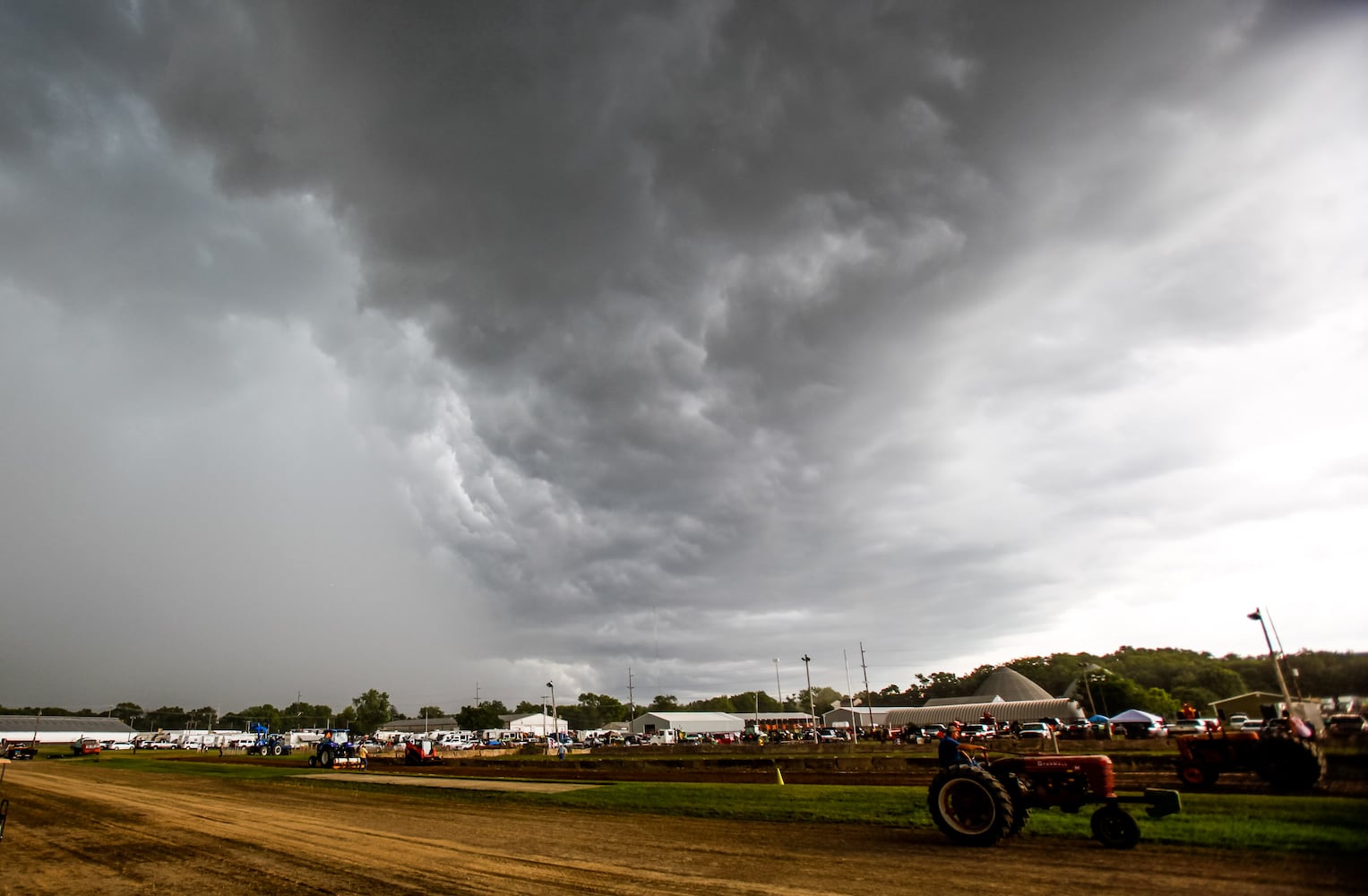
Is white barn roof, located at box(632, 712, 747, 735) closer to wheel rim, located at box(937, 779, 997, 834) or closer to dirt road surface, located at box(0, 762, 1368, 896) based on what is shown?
dirt road surface, located at box(0, 762, 1368, 896)

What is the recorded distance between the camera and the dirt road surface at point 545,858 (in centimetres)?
1060

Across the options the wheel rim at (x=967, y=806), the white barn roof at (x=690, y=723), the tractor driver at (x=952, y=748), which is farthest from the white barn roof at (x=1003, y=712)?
the wheel rim at (x=967, y=806)

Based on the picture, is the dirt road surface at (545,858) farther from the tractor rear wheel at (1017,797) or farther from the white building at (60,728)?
the white building at (60,728)

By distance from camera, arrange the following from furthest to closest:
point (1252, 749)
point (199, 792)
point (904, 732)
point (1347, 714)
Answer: point (904, 732)
point (199, 792)
point (1252, 749)
point (1347, 714)

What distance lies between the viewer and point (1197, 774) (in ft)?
67.5

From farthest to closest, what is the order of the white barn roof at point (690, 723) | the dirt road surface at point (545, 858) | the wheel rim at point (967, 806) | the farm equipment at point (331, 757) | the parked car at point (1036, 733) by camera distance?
the white barn roof at point (690, 723), the parked car at point (1036, 733), the farm equipment at point (331, 757), the wheel rim at point (967, 806), the dirt road surface at point (545, 858)

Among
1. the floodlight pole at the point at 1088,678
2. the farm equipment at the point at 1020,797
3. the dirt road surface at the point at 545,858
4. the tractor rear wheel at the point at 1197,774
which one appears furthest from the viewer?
the tractor rear wheel at the point at 1197,774

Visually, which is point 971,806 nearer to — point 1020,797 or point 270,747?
point 1020,797

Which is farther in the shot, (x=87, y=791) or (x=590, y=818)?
(x=87, y=791)

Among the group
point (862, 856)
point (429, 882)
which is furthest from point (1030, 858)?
point (429, 882)

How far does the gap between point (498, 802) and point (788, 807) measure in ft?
37.9

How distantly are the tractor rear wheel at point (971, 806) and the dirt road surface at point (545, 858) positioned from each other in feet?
1.12

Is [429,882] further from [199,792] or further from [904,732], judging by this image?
[904,732]

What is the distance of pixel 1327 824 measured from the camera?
9.79 ft
